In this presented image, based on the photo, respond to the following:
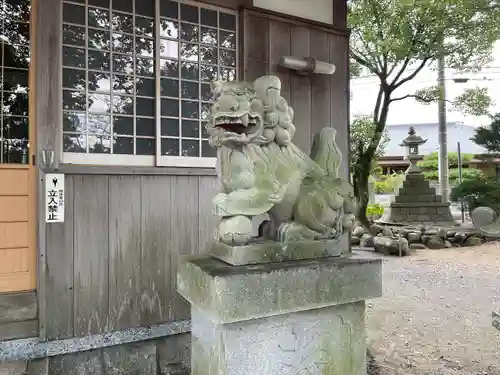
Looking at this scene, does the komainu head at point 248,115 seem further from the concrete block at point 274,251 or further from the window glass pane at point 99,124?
the window glass pane at point 99,124

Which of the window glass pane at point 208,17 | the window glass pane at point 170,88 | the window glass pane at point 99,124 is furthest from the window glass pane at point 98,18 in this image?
the window glass pane at point 208,17

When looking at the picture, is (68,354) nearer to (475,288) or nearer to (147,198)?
(147,198)

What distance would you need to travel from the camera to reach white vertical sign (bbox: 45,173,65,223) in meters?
3.07

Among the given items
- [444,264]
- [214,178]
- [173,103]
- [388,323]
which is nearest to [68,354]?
[214,178]

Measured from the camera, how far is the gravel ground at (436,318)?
3626 mm

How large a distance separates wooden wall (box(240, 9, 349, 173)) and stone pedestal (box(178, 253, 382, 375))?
221cm

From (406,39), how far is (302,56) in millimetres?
8044

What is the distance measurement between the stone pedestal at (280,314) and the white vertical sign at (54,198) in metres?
1.37

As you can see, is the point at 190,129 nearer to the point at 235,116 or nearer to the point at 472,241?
the point at 235,116

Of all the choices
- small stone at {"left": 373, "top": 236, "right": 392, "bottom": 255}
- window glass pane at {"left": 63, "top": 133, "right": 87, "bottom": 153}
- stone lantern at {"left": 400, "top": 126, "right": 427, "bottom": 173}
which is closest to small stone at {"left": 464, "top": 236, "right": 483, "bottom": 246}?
small stone at {"left": 373, "top": 236, "right": 392, "bottom": 255}

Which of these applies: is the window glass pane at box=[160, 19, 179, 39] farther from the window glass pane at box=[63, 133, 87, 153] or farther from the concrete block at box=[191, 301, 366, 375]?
the concrete block at box=[191, 301, 366, 375]

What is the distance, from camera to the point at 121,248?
335cm

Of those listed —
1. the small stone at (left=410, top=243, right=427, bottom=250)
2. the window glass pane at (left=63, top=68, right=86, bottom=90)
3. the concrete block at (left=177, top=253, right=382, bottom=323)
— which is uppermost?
the window glass pane at (left=63, top=68, right=86, bottom=90)

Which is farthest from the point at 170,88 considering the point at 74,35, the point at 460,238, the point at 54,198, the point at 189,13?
the point at 460,238
